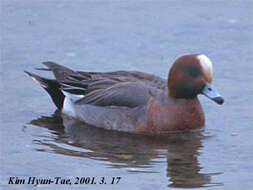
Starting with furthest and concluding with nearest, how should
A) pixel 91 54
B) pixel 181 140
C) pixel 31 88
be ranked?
1. pixel 91 54
2. pixel 31 88
3. pixel 181 140

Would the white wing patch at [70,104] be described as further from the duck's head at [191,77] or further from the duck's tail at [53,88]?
the duck's head at [191,77]

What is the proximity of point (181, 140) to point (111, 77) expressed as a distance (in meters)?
→ 1.53

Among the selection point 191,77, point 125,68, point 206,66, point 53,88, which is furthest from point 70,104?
point 206,66

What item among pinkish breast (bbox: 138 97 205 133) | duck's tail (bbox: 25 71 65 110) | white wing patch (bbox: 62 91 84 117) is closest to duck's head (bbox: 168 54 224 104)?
pinkish breast (bbox: 138 97 205 133)

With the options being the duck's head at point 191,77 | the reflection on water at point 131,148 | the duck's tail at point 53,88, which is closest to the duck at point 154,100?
the duck's head at point 191,77

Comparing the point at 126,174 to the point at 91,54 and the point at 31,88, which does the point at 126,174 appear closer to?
the point at 31,88

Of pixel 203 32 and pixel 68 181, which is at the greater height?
pixel 203 32

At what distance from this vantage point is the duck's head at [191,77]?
10.8 metres

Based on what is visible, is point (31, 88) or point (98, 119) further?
point (31, 88)

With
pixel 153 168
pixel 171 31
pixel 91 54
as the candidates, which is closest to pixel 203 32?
pixel 171 31

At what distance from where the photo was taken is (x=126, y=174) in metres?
9.31

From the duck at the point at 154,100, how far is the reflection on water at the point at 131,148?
15 centimetres

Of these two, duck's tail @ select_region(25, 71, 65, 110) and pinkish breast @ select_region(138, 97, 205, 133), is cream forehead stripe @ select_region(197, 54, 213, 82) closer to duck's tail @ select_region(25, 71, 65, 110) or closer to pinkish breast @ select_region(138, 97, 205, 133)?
pinkish breast @ select_region(138, 97, 205, 133)

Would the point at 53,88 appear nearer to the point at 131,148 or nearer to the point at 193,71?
the point at 131,148
